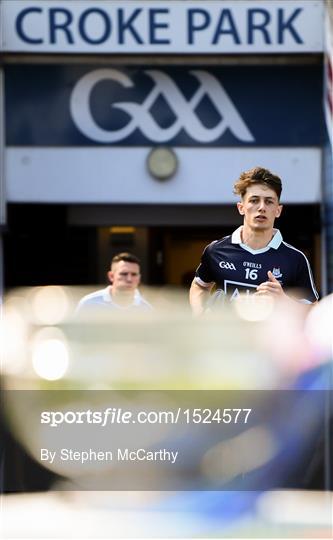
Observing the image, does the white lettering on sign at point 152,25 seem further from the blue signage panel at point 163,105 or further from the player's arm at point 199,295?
the player's arm at point 199,295

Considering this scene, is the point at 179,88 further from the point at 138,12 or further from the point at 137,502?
the point at 137,502

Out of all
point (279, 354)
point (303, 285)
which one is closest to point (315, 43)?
point (303, 285)

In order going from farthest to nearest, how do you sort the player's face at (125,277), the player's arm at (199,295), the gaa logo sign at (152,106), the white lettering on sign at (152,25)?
the gaa logo sign at (152,106), the white lettering on sign at (152,25), the player's face at (125,277), the player's arm at (199,295)

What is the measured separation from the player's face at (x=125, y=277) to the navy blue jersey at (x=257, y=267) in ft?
9.27

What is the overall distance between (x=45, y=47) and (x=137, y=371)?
24.7 ft

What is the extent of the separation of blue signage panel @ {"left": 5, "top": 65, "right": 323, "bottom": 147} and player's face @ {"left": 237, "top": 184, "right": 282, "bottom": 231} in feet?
21.6

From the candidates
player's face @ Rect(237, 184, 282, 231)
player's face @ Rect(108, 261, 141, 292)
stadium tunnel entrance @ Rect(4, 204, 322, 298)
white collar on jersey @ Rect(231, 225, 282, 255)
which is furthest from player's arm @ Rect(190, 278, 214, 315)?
stadium tunnel entrance @ Rect(4, 204, 322, 298)

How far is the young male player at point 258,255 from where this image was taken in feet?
13.8

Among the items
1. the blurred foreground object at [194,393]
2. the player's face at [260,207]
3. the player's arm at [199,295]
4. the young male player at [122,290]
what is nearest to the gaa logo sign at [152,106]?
the young male player at [122,290]

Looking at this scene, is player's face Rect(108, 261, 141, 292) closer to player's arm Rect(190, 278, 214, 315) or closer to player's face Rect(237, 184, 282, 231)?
player's arm Rect(190, 278, 214, 315)

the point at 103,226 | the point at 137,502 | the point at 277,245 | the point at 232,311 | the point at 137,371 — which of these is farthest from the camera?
the point at 103,226

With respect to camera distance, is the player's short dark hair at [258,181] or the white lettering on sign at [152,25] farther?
the white lettering on sign at [152,25]

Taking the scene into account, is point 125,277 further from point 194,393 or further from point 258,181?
point 194,393

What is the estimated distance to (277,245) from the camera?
169 inches
